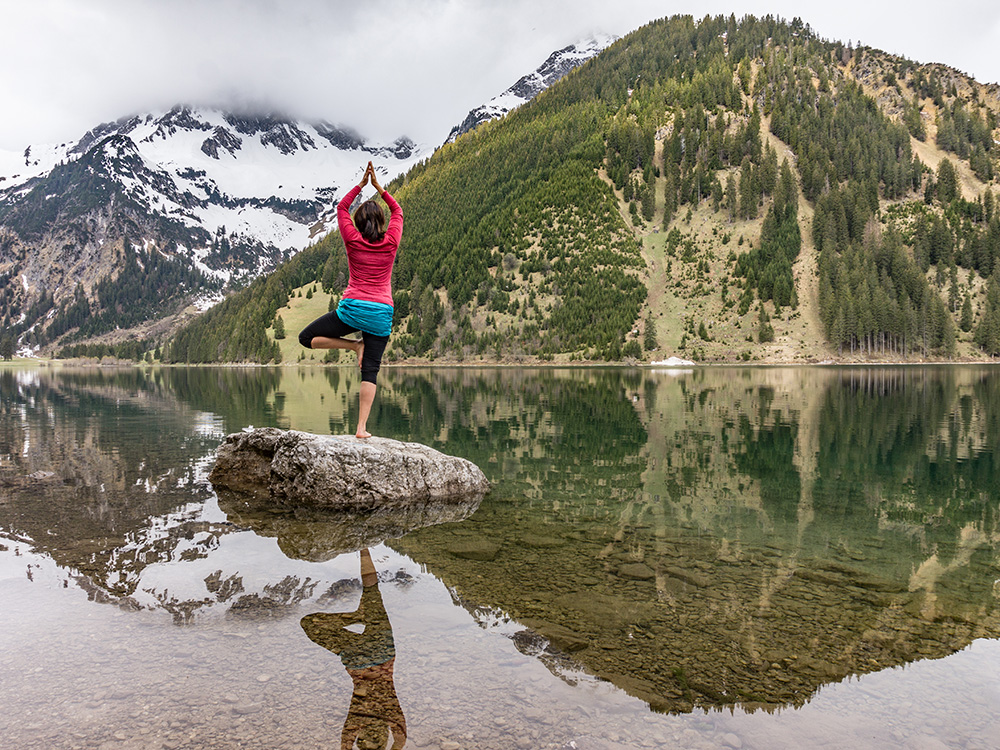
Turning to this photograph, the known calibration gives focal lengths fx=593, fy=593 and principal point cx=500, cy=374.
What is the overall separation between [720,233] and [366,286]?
5875 inches

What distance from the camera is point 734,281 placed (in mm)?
131500

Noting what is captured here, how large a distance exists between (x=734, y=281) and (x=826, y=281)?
59.3ft

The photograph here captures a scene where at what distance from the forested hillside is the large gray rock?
374 ft

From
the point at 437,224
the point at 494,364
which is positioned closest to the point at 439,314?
the point at 494,364

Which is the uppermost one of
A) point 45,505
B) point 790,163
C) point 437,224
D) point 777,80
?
point 777,80

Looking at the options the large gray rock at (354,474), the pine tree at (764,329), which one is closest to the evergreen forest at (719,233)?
the pine tree at (764,329)

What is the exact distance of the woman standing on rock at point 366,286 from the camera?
10500mm

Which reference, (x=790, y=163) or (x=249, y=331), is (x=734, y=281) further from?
(x=249, y=331)

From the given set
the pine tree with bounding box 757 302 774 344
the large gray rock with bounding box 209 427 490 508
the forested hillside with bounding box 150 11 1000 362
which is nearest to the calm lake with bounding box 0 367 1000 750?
the large gray rock with bounding box 209 427 490 508

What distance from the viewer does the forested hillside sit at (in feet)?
405

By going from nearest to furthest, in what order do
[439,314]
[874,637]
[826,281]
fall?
[874,637]
[826,281]
[439,314]

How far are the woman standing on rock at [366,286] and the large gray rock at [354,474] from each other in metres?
0.98

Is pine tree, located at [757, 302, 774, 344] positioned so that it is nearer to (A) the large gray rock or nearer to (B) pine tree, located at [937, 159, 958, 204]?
(B) pine tree, located at [937, 159, 958, 204]

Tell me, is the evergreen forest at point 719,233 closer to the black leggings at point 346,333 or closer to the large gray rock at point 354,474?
the large gray rock at point 354,474
